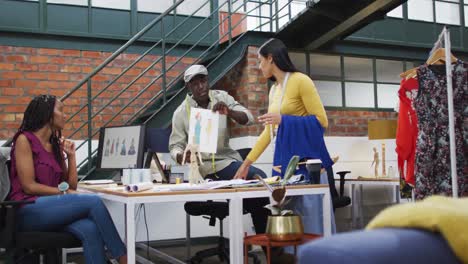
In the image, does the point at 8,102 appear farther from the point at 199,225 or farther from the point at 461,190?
the point at 461,190

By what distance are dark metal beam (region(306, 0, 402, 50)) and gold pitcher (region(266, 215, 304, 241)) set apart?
2742mm

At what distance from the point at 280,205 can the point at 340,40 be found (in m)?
3.65

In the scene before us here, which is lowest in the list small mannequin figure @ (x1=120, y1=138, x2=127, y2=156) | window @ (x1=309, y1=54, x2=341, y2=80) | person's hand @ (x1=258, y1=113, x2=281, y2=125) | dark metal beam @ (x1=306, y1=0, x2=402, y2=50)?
small mannequin figure @ (x1=120, y1=138, x2=127, y2=156)

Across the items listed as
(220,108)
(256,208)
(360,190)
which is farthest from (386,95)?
(220,108)

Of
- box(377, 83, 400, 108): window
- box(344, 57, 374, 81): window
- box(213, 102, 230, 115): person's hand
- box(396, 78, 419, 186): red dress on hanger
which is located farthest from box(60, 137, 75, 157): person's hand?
box(377, 83, 400, 108): window

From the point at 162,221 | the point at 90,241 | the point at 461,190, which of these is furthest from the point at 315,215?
the point at 162,221

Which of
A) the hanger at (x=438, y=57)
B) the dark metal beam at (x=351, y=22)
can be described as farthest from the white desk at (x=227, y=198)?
the dark metal beam at (x=351, y=22)

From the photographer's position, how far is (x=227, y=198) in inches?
95.4

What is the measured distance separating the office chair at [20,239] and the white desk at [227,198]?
0.30 m

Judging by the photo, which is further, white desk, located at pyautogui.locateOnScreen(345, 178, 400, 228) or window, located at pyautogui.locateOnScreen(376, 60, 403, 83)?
window, located at pyautogui.locateOnScreen(376, 60, 403, 83)

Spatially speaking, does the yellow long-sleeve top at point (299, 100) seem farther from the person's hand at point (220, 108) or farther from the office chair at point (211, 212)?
the office chair at point (211, 212)

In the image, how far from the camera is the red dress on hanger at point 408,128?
2.96m

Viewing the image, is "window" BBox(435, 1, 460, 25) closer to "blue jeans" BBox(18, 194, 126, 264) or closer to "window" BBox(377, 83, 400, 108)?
"window" BBox(377, 83, 400, 108)

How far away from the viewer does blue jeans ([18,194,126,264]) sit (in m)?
2.61
